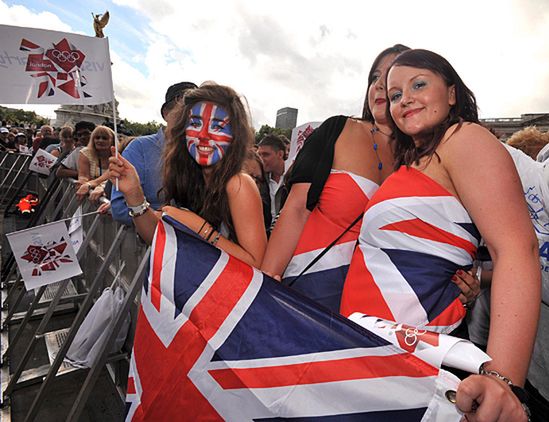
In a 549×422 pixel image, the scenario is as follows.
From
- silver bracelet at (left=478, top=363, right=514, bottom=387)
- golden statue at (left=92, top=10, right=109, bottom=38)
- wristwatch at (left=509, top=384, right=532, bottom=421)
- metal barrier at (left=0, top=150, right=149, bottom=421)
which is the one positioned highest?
golden statue at (left=92, top=10, right=109, bottom=38)

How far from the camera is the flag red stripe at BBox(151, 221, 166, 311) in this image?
1.47 metres

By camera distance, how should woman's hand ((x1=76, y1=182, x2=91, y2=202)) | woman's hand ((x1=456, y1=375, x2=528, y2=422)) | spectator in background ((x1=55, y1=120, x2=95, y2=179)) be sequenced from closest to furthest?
woman's hand ((x1=456, y1=375, x2=528, y2=422)) → woman's hand ((x1=76, y1=182, x2=91, y2=202)) → spectator in background ((x1=55, y1=120, x2=95, y2=179))

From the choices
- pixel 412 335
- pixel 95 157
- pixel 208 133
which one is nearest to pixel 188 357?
pixel 412 335

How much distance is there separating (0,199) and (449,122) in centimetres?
1205

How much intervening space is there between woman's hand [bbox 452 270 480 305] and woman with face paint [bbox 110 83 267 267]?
886mm

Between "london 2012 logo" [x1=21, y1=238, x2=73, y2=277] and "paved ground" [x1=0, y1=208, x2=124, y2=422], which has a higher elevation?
"london 2012 logo" [x1=21, y1=238, x2=73, y2=277]

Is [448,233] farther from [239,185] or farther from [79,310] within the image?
[79,310]

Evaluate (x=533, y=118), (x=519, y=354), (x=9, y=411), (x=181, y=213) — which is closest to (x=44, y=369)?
(x=9, y=411)

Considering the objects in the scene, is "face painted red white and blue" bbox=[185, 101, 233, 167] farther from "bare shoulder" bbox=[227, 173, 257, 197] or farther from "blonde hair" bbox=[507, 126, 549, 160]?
"blonde hair" bbox=[507, 126, 549, 160]

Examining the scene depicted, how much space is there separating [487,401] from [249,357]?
0.69m

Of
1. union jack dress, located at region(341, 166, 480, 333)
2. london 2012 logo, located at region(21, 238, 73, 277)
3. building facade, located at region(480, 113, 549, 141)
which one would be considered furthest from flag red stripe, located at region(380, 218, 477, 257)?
building facade, located at region(480, 113, 549, 141)

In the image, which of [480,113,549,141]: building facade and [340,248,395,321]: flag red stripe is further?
[480,113,549,141]: building facade

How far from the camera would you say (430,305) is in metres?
1.14

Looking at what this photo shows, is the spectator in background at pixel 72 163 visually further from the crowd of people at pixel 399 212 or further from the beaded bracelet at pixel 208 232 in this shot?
the beaded bracelet at pixel 208 232
